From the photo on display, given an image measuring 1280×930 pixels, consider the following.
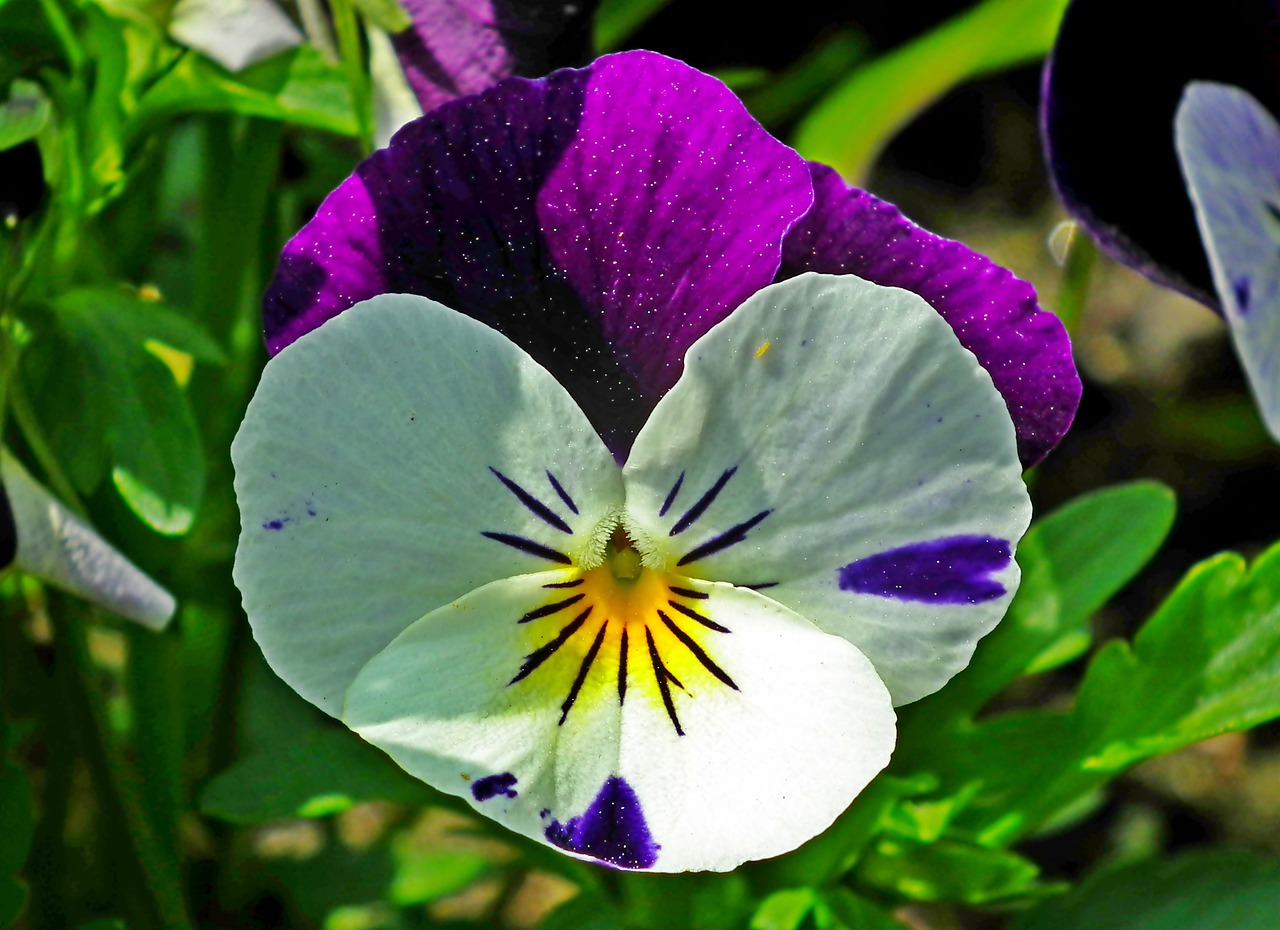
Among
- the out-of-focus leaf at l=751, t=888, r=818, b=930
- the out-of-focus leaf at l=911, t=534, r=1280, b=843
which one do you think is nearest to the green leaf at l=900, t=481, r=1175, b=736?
the out-of-focus leaf at l=911, t=534, r=1280, b=843

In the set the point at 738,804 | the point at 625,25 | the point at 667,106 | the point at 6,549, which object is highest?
the point at 625,25

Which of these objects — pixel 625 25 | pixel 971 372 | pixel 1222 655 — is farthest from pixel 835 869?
pixel 625 25

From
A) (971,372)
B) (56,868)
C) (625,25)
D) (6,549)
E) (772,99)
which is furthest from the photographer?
(772,99)

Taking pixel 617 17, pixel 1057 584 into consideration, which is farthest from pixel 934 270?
pixel 617 17

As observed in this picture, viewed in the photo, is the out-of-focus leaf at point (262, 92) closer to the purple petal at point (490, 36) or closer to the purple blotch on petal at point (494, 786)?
the purple petal at point (490, 36)

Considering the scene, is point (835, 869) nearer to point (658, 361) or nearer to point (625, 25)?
point (658, 361)

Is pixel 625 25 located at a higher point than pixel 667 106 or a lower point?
higher

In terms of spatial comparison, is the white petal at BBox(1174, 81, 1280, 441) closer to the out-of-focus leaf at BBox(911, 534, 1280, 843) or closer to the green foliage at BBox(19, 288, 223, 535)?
the out-of-focus leaf at BBox(911, 534, 1280, 843)
